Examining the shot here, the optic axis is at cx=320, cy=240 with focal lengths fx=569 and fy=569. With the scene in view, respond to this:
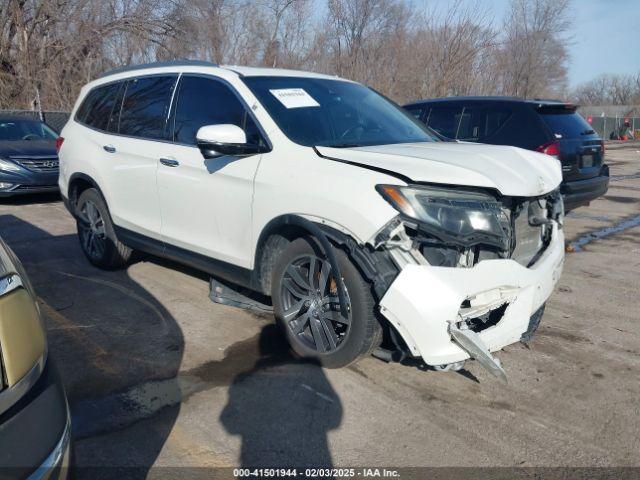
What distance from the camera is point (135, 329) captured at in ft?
14.2

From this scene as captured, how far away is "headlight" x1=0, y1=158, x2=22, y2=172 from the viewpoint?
9.57 meters

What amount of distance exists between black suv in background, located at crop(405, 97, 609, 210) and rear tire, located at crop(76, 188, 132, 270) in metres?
4.66

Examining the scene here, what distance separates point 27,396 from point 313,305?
2.04 meters

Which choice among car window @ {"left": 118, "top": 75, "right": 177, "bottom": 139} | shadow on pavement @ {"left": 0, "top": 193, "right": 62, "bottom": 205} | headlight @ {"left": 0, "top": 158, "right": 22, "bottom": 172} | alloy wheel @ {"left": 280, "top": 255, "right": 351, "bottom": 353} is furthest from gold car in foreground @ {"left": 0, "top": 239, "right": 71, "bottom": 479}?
shadow on pavement @ {"left": 0, "top": 193, "right": 62, "bottom": 205}

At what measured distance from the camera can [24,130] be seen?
1112 cm

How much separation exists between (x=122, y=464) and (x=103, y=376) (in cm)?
97

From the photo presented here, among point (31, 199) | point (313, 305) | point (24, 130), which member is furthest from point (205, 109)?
point (24, 130)

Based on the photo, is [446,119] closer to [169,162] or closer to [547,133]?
[547,133]

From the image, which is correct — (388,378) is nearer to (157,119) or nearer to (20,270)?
(20,270)

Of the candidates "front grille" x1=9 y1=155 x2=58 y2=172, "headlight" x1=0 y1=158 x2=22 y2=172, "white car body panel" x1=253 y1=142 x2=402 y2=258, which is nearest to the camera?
"white car body panel" x1=253 y1=142 x2=402 y2=258

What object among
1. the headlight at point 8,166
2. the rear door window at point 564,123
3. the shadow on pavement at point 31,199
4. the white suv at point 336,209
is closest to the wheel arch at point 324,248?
the white suv at point 336,209

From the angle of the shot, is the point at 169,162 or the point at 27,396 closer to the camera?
the point at 27,396

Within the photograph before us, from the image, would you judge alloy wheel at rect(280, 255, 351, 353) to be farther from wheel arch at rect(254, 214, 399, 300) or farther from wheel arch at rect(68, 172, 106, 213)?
wheel arch at rect(68, 172, 106, 213)

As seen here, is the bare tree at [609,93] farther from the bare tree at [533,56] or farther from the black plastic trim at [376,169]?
the black plastic trim at [376,169]
